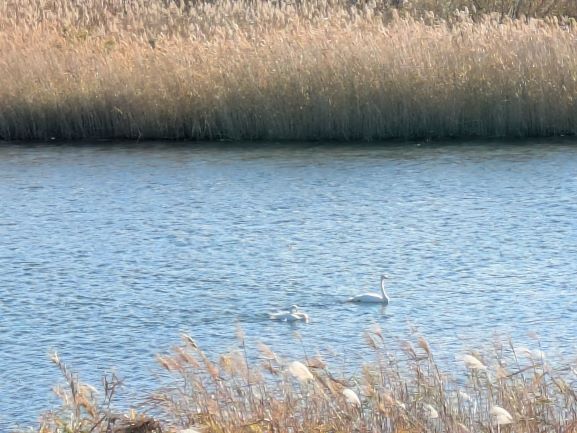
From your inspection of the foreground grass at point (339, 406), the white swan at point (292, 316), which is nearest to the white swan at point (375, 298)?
the white swan at point (292, 316)

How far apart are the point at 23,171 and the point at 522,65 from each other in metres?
5.22

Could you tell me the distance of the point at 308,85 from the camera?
44.9 ft

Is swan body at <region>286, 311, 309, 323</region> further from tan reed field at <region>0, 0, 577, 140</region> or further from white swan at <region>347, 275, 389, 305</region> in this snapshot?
tan reed field at <region>0, 0, 577, 140</region>

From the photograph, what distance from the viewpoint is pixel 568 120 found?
1333 centimetres

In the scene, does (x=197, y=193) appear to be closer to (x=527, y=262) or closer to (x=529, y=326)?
(x=527, y=262)

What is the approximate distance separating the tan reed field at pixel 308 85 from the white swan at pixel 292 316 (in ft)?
20.4

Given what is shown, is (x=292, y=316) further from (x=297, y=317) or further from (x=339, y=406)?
(x=339, y=406)

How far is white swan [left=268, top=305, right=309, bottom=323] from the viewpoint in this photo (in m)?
7.41

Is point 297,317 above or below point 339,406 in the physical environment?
below

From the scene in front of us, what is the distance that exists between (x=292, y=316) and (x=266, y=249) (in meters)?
2.09

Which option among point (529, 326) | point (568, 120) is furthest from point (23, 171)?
point (529, 326)

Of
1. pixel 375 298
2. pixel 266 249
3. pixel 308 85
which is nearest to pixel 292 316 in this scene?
pixel 375 298

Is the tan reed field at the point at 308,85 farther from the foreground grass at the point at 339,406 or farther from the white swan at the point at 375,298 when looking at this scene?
the foreground grass at the point at 339,406

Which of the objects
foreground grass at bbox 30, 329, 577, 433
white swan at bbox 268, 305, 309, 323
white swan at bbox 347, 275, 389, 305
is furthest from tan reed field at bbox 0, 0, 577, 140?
foreground grass at bbox 30, 329, 577, 433
